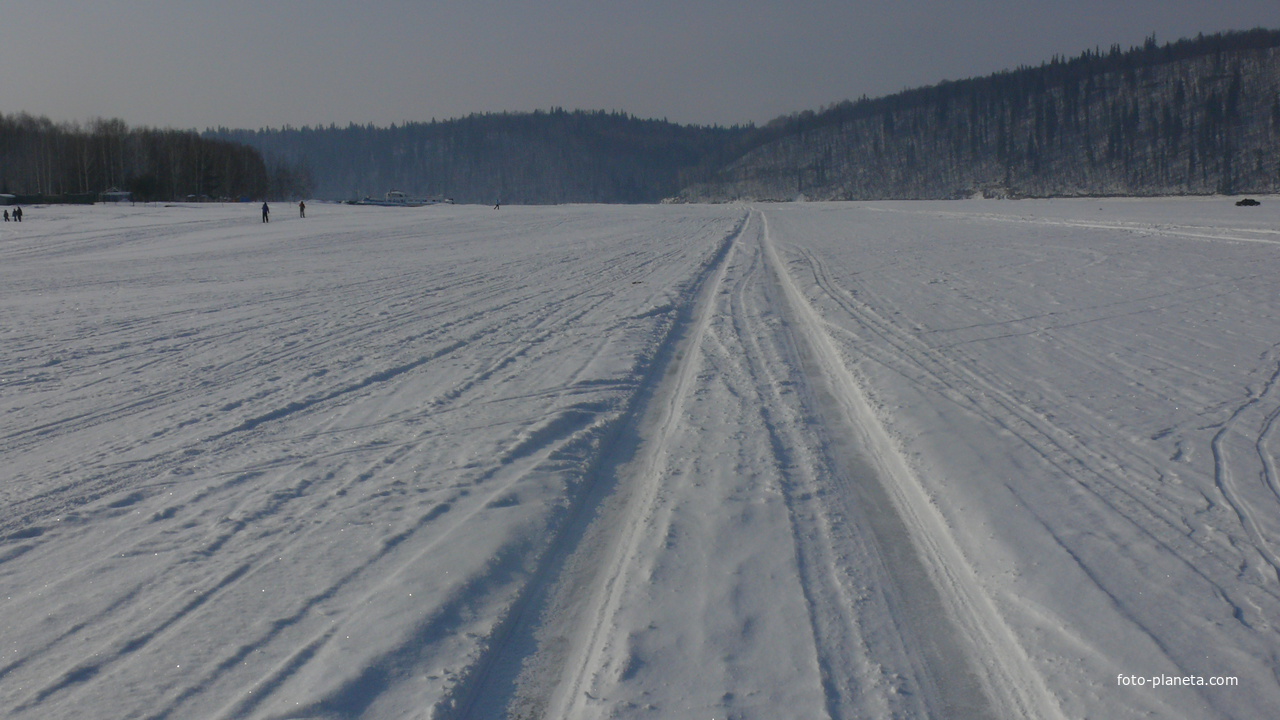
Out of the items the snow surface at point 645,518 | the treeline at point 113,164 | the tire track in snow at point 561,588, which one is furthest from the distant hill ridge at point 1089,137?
the tire track in snow at point 561,588

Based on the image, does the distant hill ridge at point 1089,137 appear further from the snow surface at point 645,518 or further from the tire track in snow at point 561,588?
the tire track in snow at point 561,588

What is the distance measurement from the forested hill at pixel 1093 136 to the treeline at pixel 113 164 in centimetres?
10774

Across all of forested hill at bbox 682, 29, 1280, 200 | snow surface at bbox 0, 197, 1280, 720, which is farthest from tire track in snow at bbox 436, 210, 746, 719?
forested hill at bbox 682, 29, 1280, 200

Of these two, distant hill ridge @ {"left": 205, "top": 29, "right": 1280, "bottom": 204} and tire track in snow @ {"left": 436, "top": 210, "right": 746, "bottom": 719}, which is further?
distant hill ridge @ {"left": 205, "top": 29, "right": 1280, "bottom": 204}

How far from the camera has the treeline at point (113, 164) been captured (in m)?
96.1

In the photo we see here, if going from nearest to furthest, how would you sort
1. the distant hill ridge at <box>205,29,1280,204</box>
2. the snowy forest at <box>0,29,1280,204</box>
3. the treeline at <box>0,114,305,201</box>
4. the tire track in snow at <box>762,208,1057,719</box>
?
the tire track in snow at <box>762,208,1057,719</box>, the treeline at <box>0,114,305,201</box>, the snowy forest at <box>0,29,1280,204</box>, the distant hill ridge at <box>205,29,1280,204</box>

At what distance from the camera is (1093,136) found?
540 feet

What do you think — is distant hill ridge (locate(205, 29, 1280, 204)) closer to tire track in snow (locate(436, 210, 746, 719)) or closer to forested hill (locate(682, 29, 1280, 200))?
forested hill (locate(682, 29, 1280, 200))

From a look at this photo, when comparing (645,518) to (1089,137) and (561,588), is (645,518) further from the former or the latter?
(1089,137)

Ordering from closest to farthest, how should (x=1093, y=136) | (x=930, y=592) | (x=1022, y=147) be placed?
(x=930, y=592) < (x=1093, y=136) < (x=1022, y=147)

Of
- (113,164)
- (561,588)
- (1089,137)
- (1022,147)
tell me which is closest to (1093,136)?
(1089,137)

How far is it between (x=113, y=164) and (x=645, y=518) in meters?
115

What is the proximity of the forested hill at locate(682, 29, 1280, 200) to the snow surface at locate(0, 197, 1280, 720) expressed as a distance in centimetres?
14201

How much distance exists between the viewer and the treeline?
9612cm
